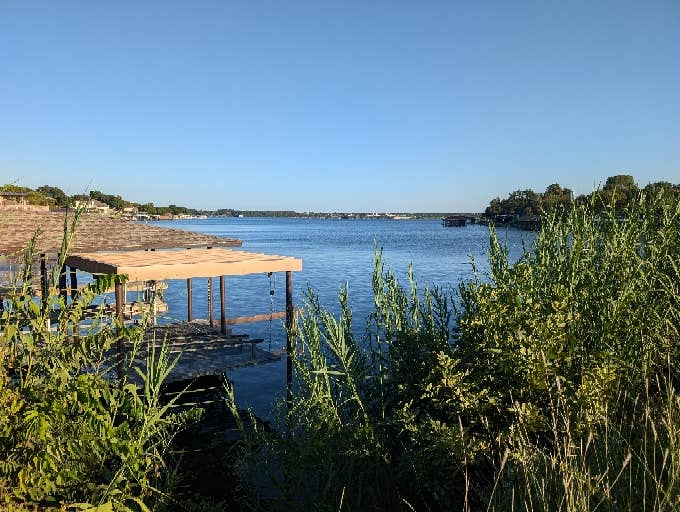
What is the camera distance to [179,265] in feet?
30.3

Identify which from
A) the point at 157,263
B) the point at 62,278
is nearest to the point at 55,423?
the point at 157,263

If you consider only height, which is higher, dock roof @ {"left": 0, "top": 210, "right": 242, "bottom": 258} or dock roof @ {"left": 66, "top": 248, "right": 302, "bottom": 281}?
dock roof @ {"left": 0, "top": 210, "right": 242, "bottom": 258}

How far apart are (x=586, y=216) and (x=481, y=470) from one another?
12.1ft

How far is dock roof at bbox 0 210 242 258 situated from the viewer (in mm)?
12969

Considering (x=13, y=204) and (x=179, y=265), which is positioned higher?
(x=13, y=204)

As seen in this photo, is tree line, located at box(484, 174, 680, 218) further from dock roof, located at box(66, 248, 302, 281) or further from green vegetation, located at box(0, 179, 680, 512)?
dock roof, located at box(66, 248, 302, 281)

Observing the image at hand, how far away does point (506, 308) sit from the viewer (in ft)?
16.1

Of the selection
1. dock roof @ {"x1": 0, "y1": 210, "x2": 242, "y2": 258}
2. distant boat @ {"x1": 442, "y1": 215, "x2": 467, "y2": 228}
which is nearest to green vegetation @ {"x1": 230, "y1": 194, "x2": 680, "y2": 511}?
dock roof @ {"x1": 0, "y1": 210, "x2": 242, "y2": 258}

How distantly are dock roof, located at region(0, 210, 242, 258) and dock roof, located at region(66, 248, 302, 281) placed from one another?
2.87m

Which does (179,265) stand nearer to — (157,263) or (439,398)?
(157,263)

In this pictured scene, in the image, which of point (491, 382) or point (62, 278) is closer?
point (491, 382)

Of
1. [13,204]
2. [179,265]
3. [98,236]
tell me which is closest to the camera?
[179,265]

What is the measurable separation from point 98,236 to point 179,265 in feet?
21.1

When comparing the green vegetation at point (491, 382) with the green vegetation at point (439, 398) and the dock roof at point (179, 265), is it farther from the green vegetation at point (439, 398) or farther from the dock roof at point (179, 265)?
the dock roof at point (179, 265)
